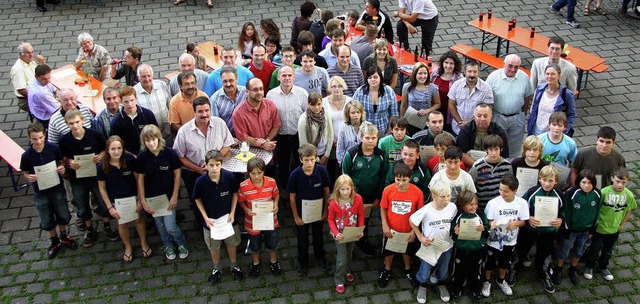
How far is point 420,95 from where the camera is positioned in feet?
27.1

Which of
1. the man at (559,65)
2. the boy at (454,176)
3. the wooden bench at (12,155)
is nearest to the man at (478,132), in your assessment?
the boy at (454,176)

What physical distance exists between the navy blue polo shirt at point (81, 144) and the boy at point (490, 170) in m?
4.30

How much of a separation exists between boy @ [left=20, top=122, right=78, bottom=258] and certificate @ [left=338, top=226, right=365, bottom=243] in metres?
3.36

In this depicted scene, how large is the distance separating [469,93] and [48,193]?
5.30 meters

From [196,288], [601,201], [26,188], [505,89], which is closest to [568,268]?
[601,201]

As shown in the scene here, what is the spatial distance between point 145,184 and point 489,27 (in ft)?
24.0

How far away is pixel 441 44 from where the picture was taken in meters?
12.3

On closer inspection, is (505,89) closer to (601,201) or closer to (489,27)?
(601,201)

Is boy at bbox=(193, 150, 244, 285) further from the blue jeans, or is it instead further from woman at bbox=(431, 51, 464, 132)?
woman at bbox=(431, 51, 464, 132)

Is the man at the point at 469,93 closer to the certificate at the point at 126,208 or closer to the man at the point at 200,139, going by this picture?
the man at the point at 200,139

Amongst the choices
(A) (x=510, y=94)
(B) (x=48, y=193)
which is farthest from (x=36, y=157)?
(A) (x=510, y=94)

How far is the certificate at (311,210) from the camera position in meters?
6.84

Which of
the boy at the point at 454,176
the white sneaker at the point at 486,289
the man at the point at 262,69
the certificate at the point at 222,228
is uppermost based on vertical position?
the man at the point at 262,69

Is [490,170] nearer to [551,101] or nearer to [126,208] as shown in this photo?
[551,101]
